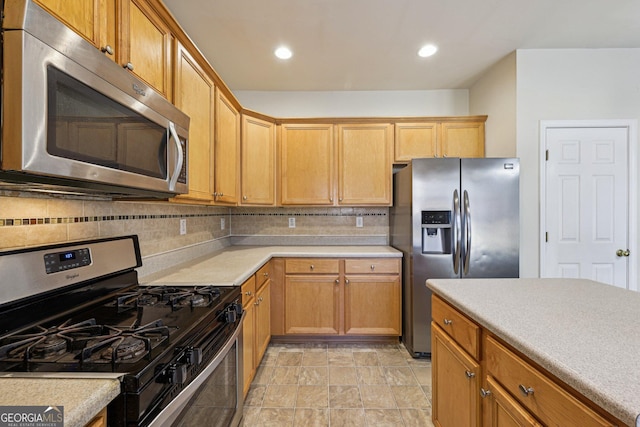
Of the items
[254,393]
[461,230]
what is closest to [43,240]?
[254,393]

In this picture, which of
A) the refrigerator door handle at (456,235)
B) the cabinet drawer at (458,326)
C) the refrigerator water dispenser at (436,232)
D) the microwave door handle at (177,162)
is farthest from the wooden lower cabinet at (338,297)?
the microwave door handle at (177,162)

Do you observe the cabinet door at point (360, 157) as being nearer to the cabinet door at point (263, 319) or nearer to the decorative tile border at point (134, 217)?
the decorative tile border at point (134, 217)

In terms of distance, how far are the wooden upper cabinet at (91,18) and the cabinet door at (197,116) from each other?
0.47 m

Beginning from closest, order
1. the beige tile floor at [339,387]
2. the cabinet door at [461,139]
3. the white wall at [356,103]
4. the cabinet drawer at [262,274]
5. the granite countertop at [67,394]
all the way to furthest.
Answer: the granite countertop at [67,394], the beige tile floor at [339,387], the cabinet drawer at [262,274], the cabinet door at [461,139], the white wall at [356,103]

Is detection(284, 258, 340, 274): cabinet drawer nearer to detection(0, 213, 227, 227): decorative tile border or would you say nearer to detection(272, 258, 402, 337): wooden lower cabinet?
detection(272, 258, 402, 337): wooden lower cabinet

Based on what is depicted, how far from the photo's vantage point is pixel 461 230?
2.49 metres

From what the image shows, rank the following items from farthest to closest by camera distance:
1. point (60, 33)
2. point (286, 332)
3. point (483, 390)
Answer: point (286, 332), point (483, 390), point (60, 33)

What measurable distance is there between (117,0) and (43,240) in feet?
3.28

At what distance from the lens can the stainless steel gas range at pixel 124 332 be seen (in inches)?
30.0

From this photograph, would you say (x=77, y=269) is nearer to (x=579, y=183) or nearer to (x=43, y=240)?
(x=43, y=240)

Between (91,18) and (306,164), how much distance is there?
2.24 metres

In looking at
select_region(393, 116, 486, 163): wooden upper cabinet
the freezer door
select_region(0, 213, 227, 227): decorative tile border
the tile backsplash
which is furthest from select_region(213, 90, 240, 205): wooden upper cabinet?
the freezer door

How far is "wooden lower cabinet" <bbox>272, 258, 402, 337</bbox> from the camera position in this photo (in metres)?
2.80

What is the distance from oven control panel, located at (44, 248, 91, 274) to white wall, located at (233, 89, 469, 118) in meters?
2.55
